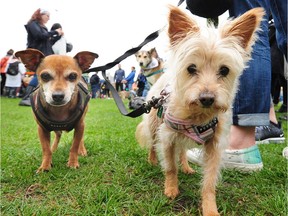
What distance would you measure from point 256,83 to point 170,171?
3.31ft

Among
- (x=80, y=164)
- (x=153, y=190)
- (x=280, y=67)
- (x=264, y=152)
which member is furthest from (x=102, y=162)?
(x=280, y=67)

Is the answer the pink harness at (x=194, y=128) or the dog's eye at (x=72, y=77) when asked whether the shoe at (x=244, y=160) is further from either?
the dog's eye at (x=72, y=77)

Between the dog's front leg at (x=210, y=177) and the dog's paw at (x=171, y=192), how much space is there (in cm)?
22

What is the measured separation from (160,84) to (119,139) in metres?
1.39

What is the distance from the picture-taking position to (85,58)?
313 cm

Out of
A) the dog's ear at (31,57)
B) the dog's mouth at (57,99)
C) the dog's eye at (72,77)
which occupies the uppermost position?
the dog's ear at (31,57)

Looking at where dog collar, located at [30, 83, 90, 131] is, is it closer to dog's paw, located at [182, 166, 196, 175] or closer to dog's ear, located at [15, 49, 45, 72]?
dog's ear, located at [15, 49, 45, 72]

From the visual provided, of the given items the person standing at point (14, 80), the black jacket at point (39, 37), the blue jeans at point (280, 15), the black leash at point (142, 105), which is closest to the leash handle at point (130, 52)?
the black leash at point (142, 105)

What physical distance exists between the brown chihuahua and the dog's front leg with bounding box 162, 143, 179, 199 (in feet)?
3.19

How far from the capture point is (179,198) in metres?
1.91

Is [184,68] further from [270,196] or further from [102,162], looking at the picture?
[102,162]

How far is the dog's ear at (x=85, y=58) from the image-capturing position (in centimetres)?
308

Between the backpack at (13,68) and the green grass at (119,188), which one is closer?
the green grass at (119,188)

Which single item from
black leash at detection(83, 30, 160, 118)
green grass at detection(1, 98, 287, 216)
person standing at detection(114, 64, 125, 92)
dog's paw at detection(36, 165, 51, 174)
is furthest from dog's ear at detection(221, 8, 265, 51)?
person standing at detection(114, 64, 125, 92)
